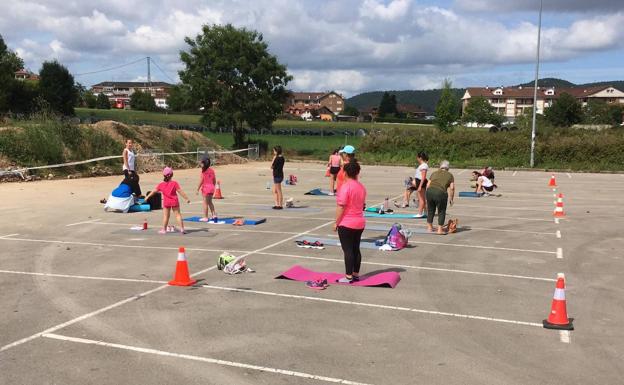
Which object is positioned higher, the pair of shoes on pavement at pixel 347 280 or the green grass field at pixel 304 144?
the green grass field at pixel 304 144

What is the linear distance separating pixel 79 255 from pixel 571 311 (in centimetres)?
788

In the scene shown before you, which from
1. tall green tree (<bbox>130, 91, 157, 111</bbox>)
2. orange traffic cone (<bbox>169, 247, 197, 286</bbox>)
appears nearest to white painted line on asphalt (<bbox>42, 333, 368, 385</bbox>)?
orange traffic cone (<bbox>169, 247, 197, 286</bbox>)

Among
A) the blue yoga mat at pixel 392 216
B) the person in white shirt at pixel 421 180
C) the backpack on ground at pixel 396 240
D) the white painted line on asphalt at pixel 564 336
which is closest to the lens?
the white painted line on asphalt at pixel 564 336

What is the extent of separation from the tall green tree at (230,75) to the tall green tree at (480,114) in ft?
235

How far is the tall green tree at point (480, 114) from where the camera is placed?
114319 millimetres

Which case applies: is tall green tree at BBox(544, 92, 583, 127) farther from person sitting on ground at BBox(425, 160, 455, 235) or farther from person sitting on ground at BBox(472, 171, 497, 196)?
person sitting on ground at BBox(425, 160, 455, 235)

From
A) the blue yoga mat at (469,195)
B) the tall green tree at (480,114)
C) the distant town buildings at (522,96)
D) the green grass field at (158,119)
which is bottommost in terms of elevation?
the blue yoga mat at (469,195)

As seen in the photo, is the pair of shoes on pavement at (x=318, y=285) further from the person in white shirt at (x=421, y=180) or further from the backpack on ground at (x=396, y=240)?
the person in white shirt at (x=421, y=180)

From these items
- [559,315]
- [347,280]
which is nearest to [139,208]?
[347,280]

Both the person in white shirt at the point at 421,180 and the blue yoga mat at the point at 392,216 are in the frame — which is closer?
the person in white shirt at the point at 421,180

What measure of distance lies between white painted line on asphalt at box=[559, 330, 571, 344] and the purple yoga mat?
2.42 metres

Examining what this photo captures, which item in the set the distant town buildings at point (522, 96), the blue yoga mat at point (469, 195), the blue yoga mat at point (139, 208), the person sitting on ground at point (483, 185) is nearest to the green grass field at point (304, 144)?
the blue yoga mat at point (469, 195)

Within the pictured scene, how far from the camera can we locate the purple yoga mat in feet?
27.0

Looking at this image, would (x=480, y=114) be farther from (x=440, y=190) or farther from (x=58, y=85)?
(x=440, y=190)
